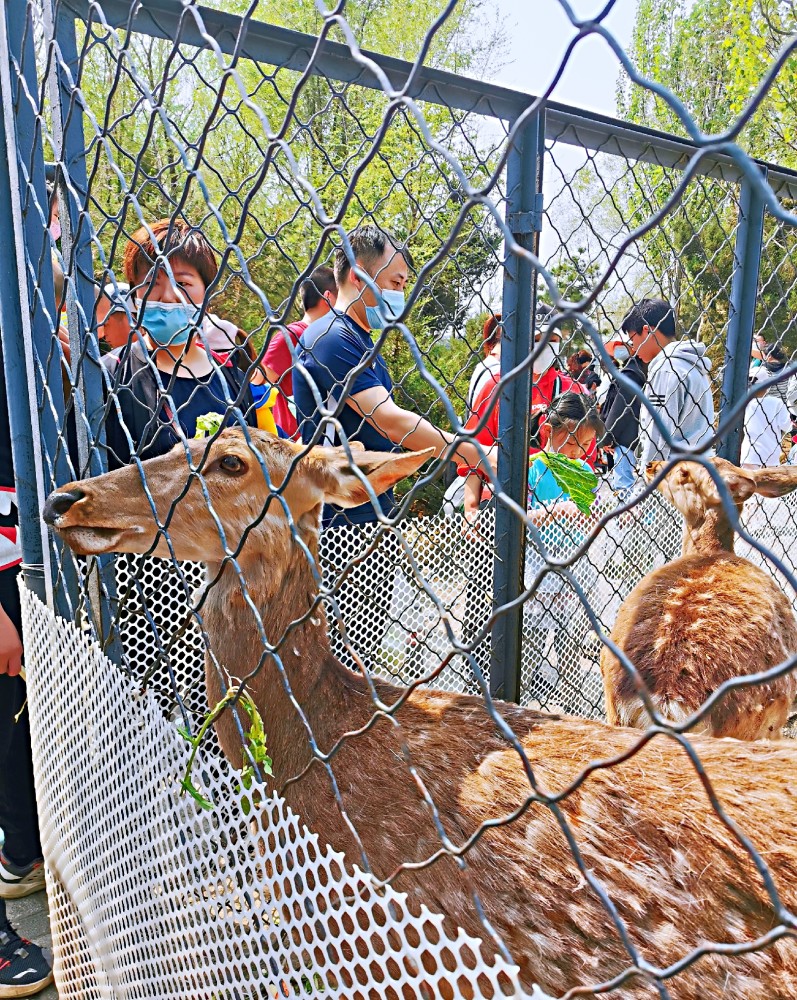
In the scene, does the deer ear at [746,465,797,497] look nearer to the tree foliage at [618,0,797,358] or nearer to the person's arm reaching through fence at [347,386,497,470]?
the person's arm reaching through fence at [347,386,497,470]

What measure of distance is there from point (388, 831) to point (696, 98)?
786 inches

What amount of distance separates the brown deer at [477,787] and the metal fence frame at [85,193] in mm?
324

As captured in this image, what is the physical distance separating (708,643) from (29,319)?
248cm

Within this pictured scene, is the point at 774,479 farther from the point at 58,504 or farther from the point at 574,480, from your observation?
the point at 58,504

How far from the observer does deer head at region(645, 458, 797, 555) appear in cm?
355

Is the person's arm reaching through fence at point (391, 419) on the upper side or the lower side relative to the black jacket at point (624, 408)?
lower

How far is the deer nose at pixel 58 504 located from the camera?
6.47 ft

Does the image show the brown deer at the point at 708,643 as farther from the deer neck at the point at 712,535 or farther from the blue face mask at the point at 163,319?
the blue face mask at the point at 163,319

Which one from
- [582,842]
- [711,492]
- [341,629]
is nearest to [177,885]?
[341,629]

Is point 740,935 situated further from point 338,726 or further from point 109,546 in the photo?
point 109,546

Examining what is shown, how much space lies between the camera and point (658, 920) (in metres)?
1.59

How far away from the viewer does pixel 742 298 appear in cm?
398

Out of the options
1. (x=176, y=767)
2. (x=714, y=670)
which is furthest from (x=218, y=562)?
(x=714, y=670)

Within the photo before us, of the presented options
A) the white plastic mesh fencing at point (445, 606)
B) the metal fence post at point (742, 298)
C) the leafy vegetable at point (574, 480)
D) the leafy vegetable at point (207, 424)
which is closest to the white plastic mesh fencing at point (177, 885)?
the white plastic mesh fencing at point (445, 606)
